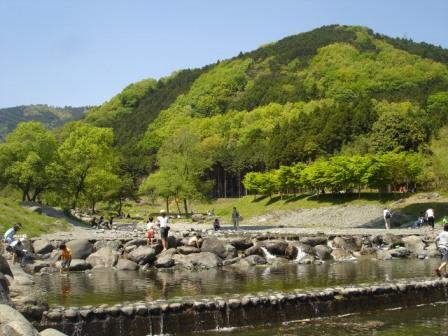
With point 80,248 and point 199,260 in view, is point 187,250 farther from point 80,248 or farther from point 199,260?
point 80,248

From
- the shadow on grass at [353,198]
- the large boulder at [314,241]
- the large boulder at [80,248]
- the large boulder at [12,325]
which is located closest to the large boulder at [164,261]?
the large boulder at [80,248]

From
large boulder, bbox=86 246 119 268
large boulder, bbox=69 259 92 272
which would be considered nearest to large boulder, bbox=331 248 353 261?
large boulder, bbox=86 246 119 268

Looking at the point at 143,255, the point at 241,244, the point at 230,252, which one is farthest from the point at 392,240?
the point at 143,255

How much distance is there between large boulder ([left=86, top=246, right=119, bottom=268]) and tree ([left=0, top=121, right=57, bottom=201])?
29.0m

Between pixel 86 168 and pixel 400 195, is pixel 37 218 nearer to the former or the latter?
pixel 86 168

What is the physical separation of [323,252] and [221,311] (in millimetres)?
18544

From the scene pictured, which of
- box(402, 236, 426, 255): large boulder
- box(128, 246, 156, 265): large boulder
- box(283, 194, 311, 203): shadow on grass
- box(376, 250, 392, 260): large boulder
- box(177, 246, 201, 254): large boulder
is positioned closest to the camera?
box(128, 246, 156, 265): large boulder

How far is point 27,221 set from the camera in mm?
43969

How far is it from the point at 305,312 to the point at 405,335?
12.4 feet

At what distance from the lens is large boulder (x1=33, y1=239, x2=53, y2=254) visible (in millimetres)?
33250

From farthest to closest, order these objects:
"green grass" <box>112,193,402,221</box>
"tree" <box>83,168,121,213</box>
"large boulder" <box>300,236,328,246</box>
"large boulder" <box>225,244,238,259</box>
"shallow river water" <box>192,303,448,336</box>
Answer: "green grass" <box>112,193,402,221</box>, "tree" <box>83,168,121,213</box>, "large boulder" <box>300,236,328,246</box>, "large boulder" <box>225,244,238,259</box>, "shallow river water" <box>192,303,448,336</box>

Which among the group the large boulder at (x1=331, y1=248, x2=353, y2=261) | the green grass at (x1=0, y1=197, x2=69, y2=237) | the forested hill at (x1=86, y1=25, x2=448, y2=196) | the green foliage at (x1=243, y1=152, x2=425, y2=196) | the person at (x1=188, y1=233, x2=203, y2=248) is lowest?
the large boulder at (x1=331, y1=248, x2=353, y2=261)

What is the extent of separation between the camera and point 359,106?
366 feet

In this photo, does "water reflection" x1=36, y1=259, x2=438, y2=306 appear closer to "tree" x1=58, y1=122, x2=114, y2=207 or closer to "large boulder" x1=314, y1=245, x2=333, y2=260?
"large boulder" x1=314, y1=245, x2=333, y2=260
